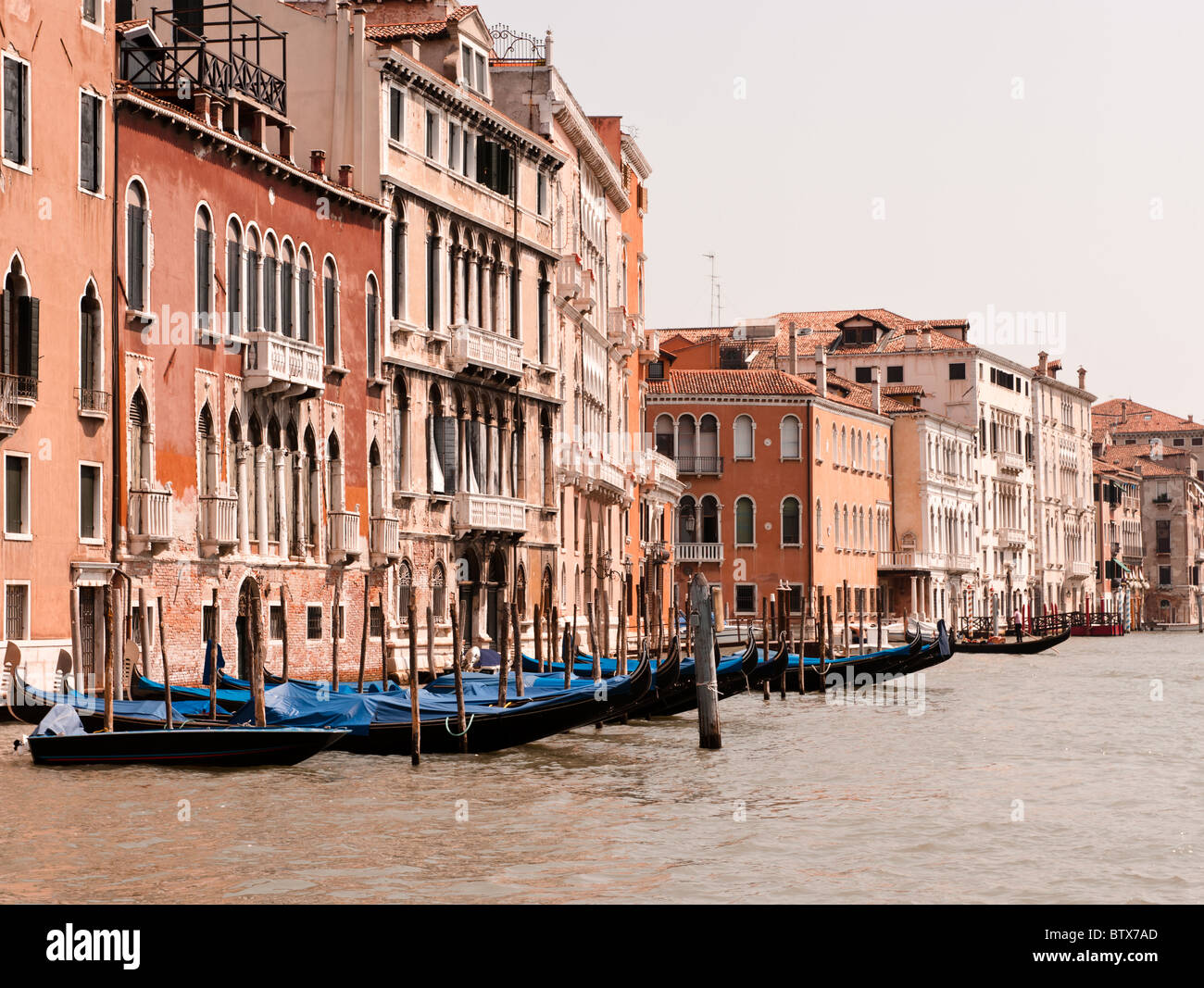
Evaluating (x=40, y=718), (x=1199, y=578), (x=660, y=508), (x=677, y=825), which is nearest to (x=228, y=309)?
(x=40, y=718)

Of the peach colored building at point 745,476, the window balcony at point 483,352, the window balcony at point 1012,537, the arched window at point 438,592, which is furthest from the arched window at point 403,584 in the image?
the window balcony at point 1012,537

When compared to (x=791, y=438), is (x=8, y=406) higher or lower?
lower

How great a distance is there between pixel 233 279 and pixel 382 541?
13.9 feet

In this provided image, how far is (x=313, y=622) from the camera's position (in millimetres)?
21844

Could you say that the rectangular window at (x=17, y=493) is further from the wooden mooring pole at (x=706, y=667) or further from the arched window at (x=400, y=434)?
the arched window at (x=400, y=434)

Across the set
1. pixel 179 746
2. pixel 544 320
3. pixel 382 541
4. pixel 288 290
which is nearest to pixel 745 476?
pixel 544 320

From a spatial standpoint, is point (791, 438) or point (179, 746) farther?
point (791, 438)

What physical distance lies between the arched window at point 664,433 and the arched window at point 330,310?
22.7m

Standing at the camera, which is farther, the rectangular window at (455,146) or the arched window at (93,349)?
the rectangular window at (455,146)

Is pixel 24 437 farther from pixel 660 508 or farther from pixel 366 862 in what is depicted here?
pixel 660 508

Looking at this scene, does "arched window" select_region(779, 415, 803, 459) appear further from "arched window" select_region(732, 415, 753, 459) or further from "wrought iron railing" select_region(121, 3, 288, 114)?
"wrought iron railing" select_region(121, 3, 288, 114)

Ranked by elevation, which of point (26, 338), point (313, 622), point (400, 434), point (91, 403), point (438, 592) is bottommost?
point (313, 622)

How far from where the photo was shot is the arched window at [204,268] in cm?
1952

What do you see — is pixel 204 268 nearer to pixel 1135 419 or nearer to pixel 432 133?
pixel 432 133
